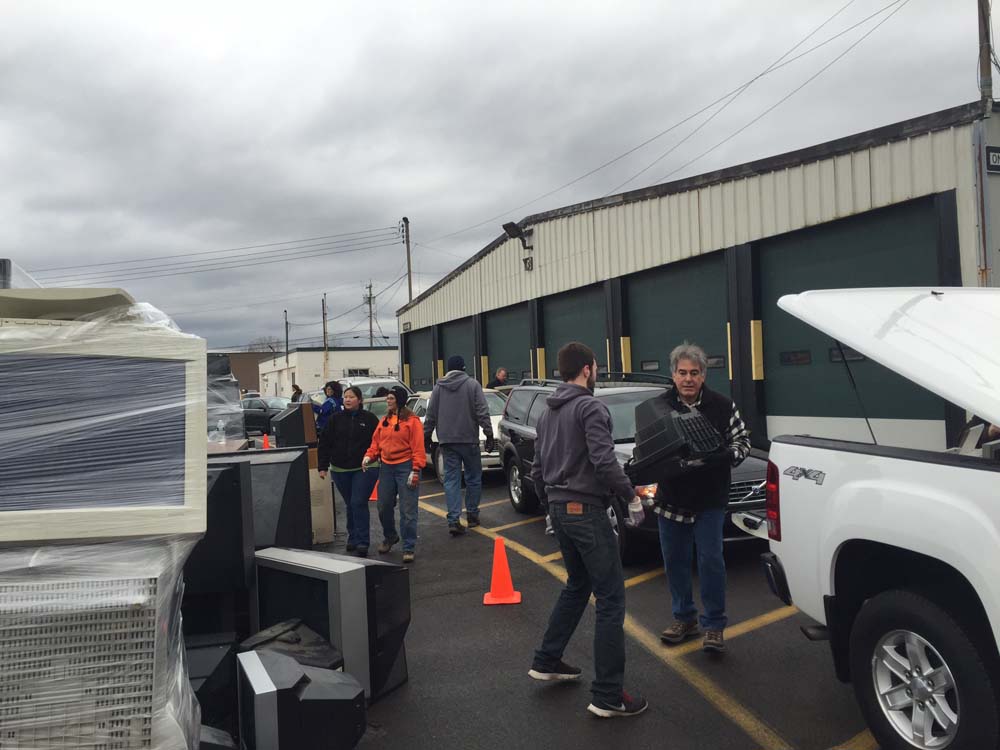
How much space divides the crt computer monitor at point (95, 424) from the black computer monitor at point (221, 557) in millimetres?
1272

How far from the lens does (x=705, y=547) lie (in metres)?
4.52

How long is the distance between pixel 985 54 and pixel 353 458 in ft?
36.4

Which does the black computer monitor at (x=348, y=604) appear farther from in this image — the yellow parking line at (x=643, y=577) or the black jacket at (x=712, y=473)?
the yellow parking line at (x=643, y=577)

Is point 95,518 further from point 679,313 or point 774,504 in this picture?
point 679,313

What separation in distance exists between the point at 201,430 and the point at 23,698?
3.04 ft

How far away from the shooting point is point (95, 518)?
2324 mm

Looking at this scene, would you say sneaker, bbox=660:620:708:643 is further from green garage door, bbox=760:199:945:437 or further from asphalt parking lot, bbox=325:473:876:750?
green garage door, bbox=760:199:945:437

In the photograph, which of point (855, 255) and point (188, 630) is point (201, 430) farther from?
point (855, 255)

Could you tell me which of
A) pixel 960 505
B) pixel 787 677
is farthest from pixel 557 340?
pixel 960 505

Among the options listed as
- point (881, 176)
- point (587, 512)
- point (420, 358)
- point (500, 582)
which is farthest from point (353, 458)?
point (420, 358)

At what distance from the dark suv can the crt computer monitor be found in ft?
10.5

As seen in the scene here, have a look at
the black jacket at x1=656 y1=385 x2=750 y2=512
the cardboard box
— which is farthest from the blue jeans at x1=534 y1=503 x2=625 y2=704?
the cardboard box

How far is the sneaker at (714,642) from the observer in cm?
451

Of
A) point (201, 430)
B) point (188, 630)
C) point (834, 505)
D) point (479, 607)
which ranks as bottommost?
point (479, 607)
